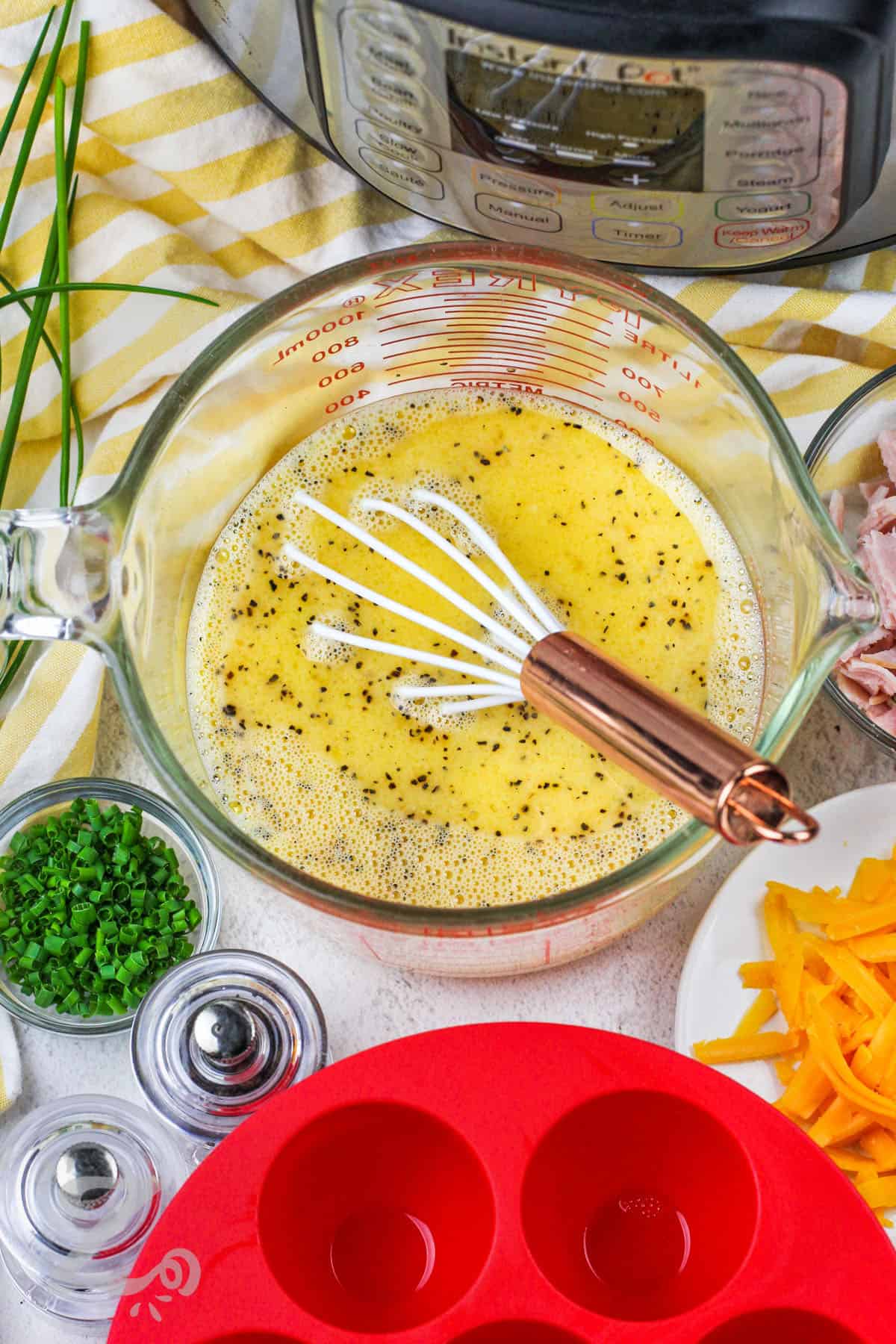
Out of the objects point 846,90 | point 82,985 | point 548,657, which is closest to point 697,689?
point 548,657

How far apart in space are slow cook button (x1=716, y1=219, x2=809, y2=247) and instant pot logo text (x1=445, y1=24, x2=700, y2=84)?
17cm

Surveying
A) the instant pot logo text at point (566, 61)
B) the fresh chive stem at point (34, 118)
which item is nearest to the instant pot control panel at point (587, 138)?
the instant pot logo text at point (566, 61)

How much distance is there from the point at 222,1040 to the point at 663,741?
0.41 metres

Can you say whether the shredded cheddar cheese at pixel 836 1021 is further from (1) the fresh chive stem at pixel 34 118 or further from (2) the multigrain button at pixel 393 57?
(1) the fresh chive stem at pixel 34 118

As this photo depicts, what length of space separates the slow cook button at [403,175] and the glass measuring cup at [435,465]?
8 cm

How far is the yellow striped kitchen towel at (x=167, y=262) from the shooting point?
3.55 feet

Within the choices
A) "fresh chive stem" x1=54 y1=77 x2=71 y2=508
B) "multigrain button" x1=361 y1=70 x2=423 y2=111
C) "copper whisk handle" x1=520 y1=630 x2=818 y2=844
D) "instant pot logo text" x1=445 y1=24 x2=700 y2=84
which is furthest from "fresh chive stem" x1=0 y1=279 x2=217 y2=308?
"copper whisk handle" x1=520 y1=630 x2=818 y2=844

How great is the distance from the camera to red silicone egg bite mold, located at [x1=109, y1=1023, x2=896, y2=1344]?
84 centimetres

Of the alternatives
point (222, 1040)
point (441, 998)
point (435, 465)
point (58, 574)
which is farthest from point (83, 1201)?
point (435, 465)

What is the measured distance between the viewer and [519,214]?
37.6 inches

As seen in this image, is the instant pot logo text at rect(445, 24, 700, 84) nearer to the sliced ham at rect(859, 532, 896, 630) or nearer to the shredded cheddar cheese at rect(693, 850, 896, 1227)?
the sliced ham at rect(859, 532, 896, 630)

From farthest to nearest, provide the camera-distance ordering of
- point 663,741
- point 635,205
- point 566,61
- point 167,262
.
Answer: point 167,262 < point 635,205 < point 566,61 < point 663,741

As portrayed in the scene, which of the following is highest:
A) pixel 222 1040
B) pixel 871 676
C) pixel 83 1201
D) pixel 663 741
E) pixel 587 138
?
pixel 587 138

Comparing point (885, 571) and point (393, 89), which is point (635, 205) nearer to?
point (393, 89)
